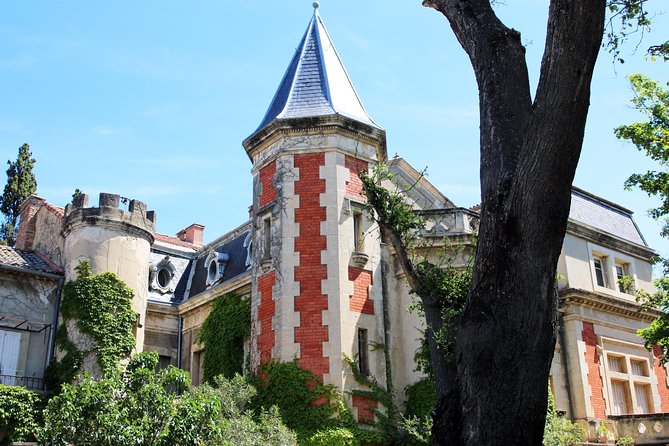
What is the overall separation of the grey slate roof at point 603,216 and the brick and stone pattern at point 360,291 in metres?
9.73

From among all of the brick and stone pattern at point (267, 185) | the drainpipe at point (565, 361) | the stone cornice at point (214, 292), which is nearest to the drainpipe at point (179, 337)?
the stone cornice at point (214, 292)

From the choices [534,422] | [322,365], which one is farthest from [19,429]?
[534,422]

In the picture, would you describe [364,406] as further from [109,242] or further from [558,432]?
[109,242]

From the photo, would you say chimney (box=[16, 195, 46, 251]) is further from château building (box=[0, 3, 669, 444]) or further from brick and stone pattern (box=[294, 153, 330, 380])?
brick and stone pattern (box=[294, 153, 330, 380])

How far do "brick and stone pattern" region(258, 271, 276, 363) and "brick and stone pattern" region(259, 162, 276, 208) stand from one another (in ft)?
7.37

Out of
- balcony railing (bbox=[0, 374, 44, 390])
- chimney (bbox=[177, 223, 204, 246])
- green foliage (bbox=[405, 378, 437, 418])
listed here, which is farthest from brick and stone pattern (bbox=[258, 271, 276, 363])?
chimney (bbox=[177, 223, 204, 246])

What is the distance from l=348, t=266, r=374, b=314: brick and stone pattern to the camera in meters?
19.3

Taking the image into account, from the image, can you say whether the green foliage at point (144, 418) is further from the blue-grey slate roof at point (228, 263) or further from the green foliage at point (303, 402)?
the blue-grey slate roof at point (228, 263)

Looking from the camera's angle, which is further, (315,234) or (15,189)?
(15,189)

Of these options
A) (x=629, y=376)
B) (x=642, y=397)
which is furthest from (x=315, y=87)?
(x=642, y=397)

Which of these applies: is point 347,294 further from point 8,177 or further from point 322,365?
point 8,177

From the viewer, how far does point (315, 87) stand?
22.0 m

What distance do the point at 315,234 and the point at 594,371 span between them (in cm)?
1104

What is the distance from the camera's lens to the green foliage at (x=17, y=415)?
1894cm
